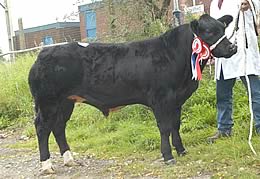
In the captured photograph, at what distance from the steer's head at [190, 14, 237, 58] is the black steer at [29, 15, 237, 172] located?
5cm

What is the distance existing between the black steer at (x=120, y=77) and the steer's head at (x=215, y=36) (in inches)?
1.8

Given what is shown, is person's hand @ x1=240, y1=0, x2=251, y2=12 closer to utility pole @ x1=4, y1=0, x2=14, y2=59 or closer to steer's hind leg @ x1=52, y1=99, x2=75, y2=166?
steer's hind leg @ x1=52, y1=99, x2=75, y2=166

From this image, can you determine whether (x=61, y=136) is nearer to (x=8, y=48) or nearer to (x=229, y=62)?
(x=229, y=62)

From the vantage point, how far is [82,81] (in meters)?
6.57

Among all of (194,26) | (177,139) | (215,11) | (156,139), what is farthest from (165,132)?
(215,11)

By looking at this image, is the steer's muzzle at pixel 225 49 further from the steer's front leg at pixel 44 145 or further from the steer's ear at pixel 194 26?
the steer's front leg at pixel 44 145

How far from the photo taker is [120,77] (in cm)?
651

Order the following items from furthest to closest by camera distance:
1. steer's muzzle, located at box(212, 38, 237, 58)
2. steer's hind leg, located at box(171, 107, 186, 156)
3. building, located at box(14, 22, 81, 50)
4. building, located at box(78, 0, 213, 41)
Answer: building, located at box(14, 22, 81, 50) < building, located at box(78, 0, 213, 41) < steer's hind leg, located at box(171, 107, 186, 156) < steer's muzzle, located at box(212, 38, 237, 58)

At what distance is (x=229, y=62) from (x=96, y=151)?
2.41m

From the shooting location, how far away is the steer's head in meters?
6.19

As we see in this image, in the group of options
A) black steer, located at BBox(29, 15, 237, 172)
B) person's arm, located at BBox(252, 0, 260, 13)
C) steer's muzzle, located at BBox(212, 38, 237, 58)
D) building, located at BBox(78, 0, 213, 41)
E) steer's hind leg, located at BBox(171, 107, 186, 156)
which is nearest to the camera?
steer's muzzle, located at BBox(212, 38, 237, 58)

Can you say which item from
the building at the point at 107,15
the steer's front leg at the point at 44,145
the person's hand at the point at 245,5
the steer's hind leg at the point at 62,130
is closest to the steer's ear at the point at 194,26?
the person's hand at the point at 245,5

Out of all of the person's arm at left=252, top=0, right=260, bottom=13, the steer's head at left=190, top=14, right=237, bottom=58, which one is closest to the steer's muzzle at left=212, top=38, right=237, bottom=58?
the steer's head at left=190, top=14, right=237, bottom=58

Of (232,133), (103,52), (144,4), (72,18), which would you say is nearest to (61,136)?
(103,52)
